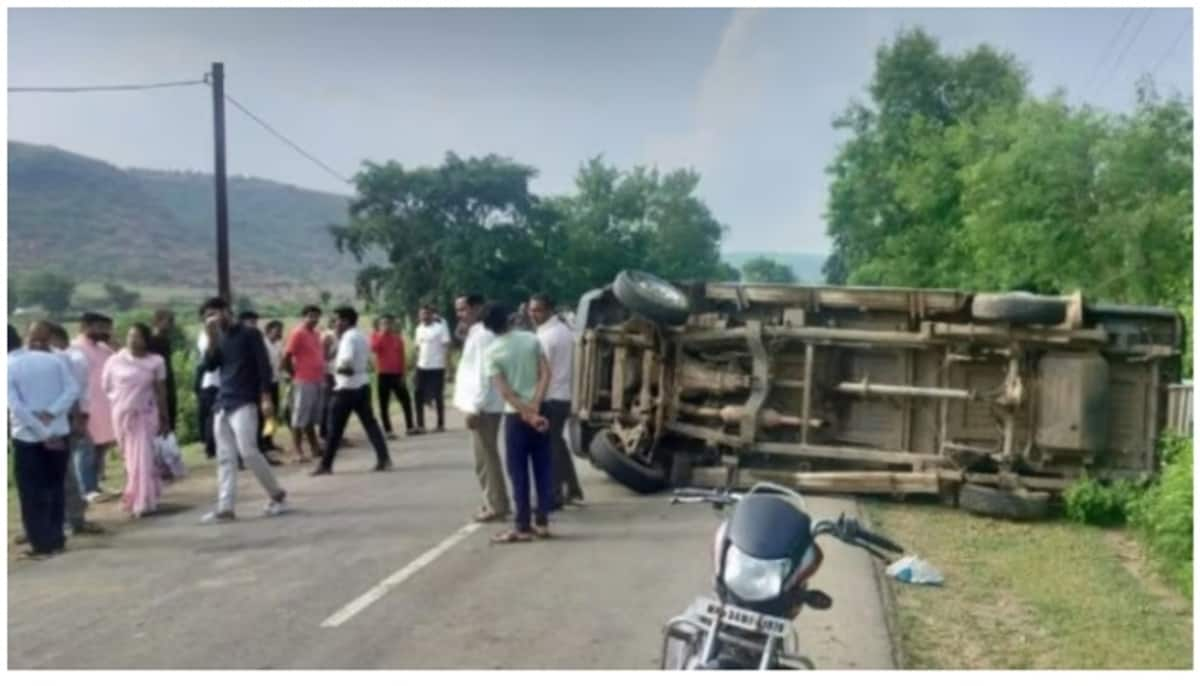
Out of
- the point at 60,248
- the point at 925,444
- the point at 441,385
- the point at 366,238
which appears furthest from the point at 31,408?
the point at 366,238

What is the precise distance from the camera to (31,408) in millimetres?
8812

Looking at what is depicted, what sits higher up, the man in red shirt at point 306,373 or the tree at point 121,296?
the tree at point 121,296

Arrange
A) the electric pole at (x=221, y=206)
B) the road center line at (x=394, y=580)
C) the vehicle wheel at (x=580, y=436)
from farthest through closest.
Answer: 1. the electric pole at (x=221, y=206)
2. the vehicle wheel at (x=580, y=436)
3. the road center line at (x=394, y=580)

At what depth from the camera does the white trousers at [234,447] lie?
9.73m

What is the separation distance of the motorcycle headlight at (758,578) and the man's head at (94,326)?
757 centimetres

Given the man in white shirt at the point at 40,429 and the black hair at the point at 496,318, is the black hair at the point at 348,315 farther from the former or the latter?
the black hair at the point at 496,318

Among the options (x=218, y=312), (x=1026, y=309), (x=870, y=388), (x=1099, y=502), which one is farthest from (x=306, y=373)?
(x=1099, y=502)

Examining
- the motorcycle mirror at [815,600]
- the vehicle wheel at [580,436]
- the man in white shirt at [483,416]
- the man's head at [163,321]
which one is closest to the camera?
the motorcycle mirror at [815,600]

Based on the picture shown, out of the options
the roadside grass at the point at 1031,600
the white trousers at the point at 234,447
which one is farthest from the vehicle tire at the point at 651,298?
the white trousers at the point at 234,447

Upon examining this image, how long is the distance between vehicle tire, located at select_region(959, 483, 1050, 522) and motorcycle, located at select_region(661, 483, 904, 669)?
549 cm

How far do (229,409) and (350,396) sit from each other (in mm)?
2360

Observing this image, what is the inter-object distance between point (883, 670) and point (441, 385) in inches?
418

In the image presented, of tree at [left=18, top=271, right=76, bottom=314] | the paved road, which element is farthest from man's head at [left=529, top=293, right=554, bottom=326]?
tree at [left=18, top=271, right=76, bottom=314]
